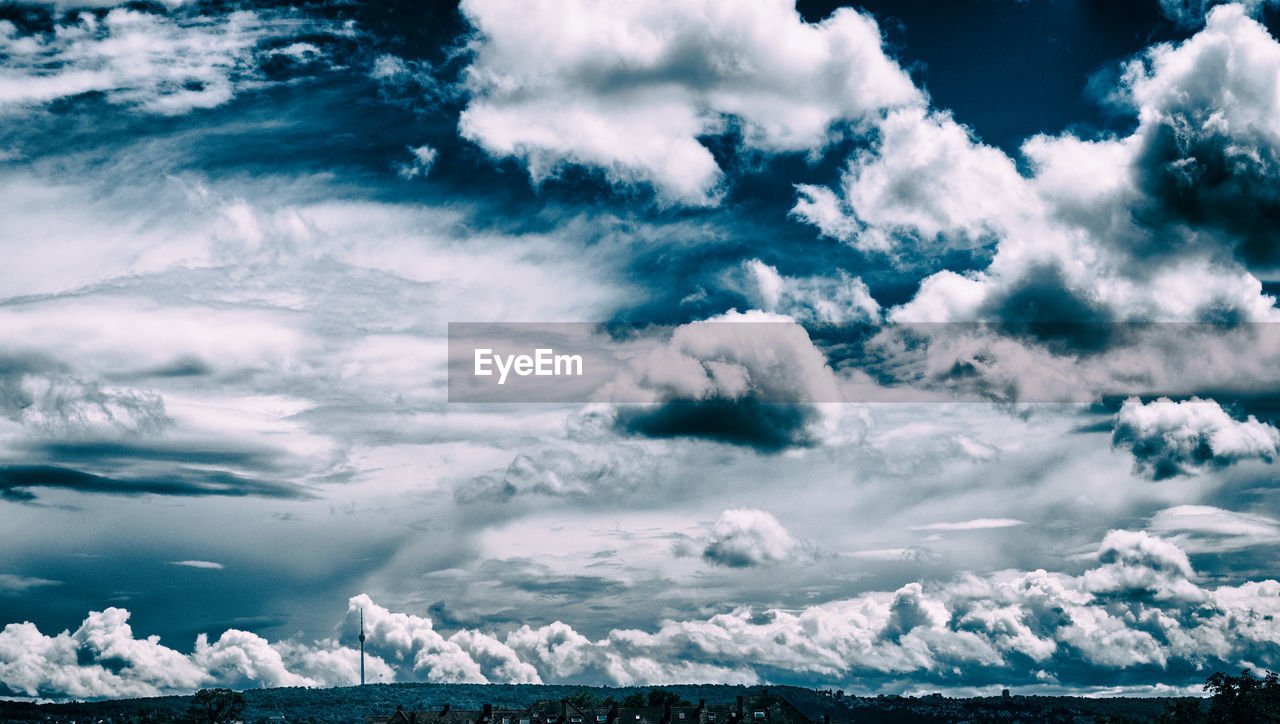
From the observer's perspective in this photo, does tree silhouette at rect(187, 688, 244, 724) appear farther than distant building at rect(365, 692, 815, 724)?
Yes

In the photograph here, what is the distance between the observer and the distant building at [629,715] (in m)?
125

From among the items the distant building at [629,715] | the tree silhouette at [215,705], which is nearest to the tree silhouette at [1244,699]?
the distant building at [629,715]

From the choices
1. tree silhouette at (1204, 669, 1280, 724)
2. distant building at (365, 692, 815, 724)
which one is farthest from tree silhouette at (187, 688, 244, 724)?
tree silhouette at (1204, 669, 1280, 724)

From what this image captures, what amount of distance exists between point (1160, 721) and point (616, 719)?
201 ft

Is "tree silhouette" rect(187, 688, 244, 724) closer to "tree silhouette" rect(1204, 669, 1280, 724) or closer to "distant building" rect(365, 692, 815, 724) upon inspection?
"distant building" rect(365, 692, 815, 724)

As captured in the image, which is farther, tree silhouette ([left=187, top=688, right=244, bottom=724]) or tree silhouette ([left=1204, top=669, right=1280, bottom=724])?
tree silhouette ([left=187, top=688, right=244, bottom=724])

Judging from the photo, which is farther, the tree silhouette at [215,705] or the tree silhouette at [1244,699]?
the tree silhouette at [215,705]

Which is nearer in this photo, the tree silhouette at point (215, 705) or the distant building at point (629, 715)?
the distant building at point (629, 715)

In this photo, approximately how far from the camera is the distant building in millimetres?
125125

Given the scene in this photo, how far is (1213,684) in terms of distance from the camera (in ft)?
374

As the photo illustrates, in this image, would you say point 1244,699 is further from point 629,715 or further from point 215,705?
point 215,705

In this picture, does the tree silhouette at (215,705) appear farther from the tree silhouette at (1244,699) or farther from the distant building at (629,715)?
the tree silhouette at (1244,699)

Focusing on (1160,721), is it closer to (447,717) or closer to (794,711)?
(794,711)

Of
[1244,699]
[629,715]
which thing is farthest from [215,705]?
[1244,699]
